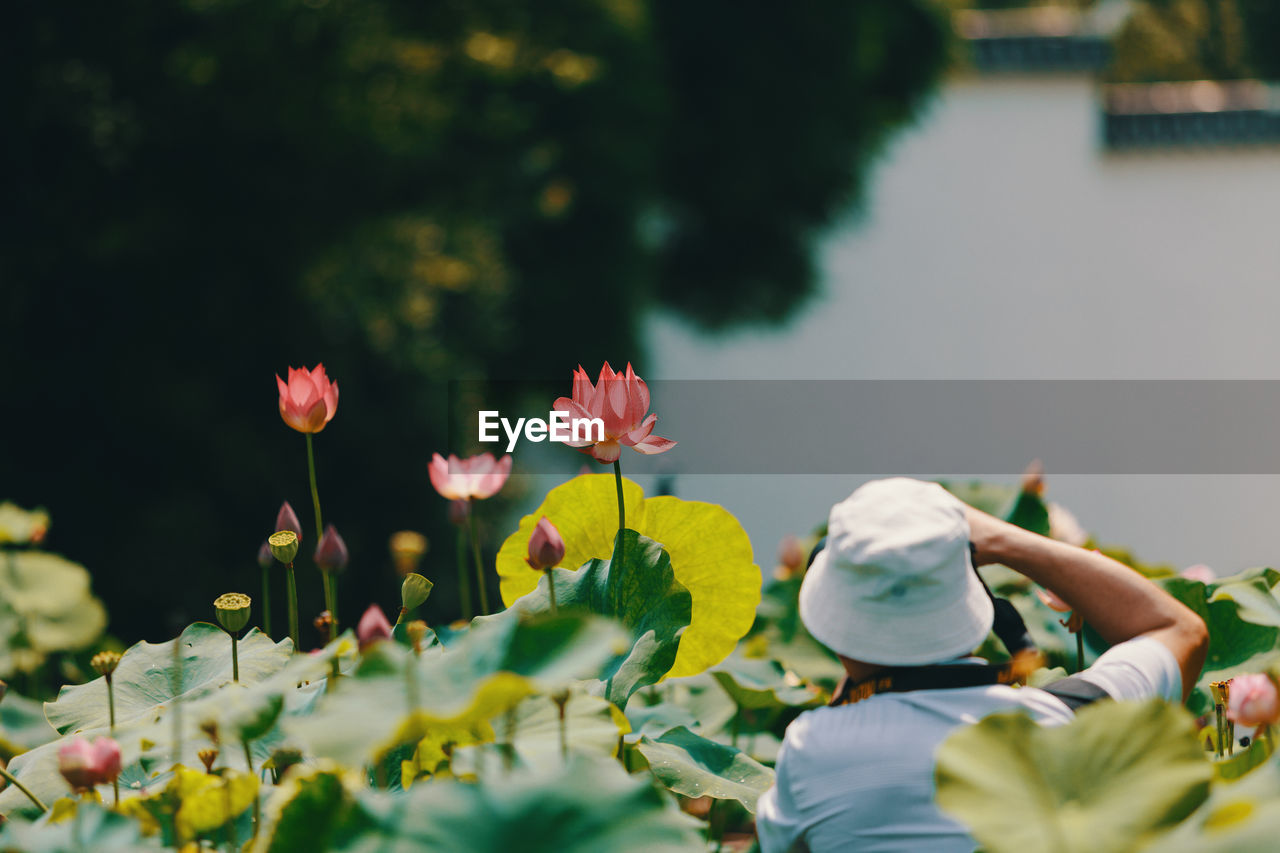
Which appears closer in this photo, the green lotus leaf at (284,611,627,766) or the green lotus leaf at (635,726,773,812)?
the green lotus leaf at (284,611,627,766)

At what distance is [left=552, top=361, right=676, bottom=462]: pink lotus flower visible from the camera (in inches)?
23.3

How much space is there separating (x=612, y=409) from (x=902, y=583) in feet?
0.60

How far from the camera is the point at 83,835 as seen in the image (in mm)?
417

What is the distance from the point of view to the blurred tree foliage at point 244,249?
90.9 inches

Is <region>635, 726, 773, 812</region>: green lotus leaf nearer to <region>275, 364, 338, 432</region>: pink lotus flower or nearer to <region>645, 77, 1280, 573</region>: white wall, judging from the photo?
<region>275, 364, 338, 432</region>: pink lotus flower

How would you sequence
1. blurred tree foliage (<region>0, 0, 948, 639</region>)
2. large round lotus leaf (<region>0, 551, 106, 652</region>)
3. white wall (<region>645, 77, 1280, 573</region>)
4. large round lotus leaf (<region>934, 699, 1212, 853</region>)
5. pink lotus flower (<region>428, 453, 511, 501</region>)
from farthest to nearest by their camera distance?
white wall (<region>645, 77, 1280, 573</region>) < blurred tree foliage (<region>0, 0, 948, 639</region>) < large round lotus leaf (<region>0, 551, 106, 652</region>) < pink lotus flower (<region>428, 453, 511, 501</region>) < large round lotus leaf (<region>934, 699, 1212, 853</region>)

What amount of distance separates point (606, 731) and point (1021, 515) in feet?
1.58

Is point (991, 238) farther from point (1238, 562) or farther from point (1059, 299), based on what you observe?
point (1238, 562)

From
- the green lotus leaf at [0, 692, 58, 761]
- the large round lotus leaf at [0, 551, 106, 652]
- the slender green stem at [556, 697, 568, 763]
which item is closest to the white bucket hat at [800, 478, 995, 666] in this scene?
the slender green stem at [556, 697, 568, 763]

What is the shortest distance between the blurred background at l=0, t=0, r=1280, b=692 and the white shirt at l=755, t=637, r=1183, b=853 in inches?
12.5

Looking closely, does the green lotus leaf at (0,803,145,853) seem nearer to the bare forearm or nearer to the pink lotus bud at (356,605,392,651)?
the pink lotus bud at (356,605,392,651)

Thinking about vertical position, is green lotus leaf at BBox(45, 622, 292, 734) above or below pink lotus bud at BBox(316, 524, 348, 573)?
below

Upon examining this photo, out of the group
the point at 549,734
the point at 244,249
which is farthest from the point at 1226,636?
the point at 244,249

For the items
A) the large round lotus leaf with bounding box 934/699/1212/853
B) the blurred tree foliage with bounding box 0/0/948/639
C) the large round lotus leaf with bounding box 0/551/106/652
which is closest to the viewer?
the large round lotus leaf with bounding box 934/699/1212/853
